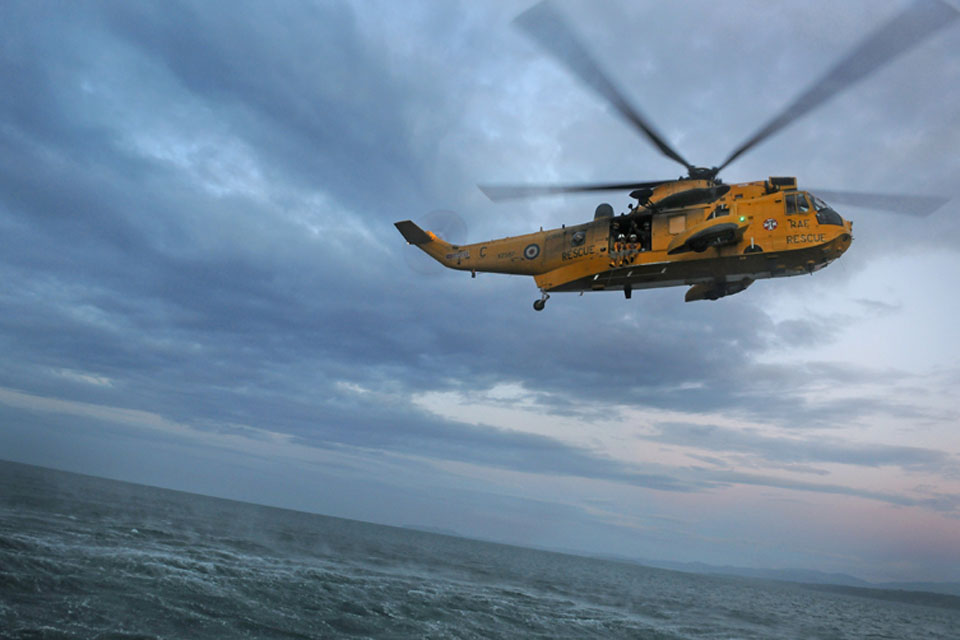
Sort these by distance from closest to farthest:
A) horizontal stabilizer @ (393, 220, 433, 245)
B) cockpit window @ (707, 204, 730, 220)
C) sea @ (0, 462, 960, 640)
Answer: sea @ (0, 462, 960, 640)
cockpit window @ (707, 204, 730, 220)
horizontal stabilizer @ (393, 220, 433, 245)

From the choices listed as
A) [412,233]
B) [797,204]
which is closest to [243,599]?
[412,233]

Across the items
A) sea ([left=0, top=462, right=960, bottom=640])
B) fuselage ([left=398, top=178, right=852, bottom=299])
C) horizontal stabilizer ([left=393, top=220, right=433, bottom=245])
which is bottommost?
sea ([left=0, top=462, right=960, bottom=640])

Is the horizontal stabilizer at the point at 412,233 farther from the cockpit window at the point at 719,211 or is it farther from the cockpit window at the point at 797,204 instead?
the cockpit window at the point at 797,204

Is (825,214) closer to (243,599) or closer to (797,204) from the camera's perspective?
(797,204)

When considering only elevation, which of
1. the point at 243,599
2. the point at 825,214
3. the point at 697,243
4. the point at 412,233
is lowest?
the point at 243,599

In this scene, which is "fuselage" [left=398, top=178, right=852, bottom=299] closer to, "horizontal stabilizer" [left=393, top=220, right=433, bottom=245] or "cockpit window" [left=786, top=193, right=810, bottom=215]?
"cockpit window" [left=786, top=193, right=810, bottom=215]

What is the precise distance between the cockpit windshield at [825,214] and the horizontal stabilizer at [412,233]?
1580 cm

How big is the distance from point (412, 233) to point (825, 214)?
56.0 feet

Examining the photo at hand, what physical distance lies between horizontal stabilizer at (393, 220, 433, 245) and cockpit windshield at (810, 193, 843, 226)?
15804 mm

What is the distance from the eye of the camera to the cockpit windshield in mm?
18031

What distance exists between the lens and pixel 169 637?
14859mm

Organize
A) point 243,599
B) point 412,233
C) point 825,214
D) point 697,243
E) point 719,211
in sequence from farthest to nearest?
point 412,233 → point 243,599 → point 719,211 → point 697,243 → point 825,214

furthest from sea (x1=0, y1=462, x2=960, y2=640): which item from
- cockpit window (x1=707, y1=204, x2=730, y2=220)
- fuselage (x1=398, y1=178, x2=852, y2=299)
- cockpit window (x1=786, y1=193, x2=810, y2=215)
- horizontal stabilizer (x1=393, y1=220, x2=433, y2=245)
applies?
cockpit window (x1=786, y1=193, x2=810, y2=215)

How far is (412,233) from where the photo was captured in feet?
87.3
